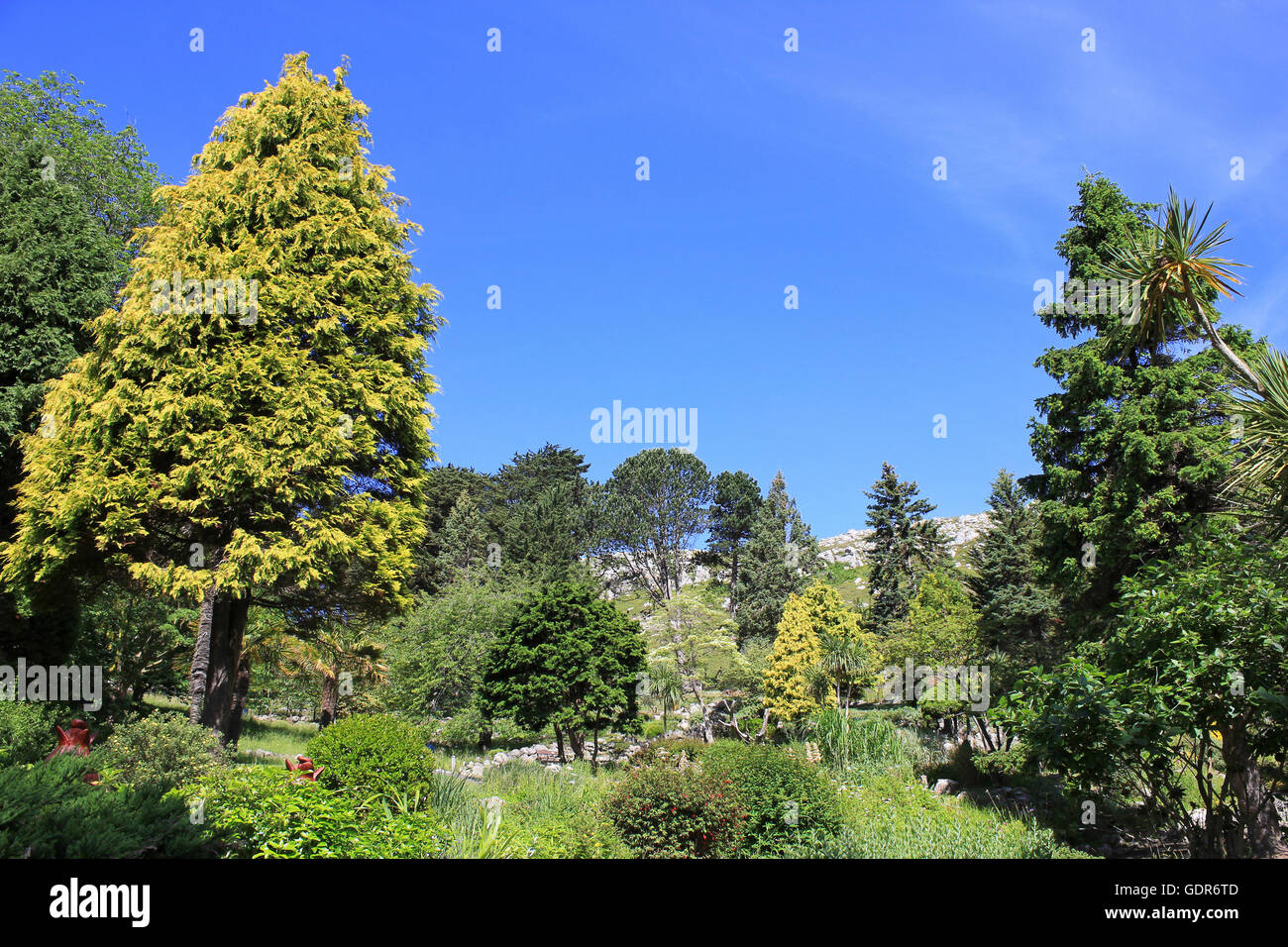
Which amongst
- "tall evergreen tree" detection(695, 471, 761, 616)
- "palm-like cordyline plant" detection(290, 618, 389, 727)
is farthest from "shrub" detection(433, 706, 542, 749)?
"tall evergreen tree" detection(695, 471, 761, 616)

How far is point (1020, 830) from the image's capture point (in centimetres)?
1100

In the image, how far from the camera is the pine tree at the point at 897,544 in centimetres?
4597

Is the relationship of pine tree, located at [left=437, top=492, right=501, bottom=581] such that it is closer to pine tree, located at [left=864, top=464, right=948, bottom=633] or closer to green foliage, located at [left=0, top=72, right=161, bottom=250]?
pine tree, located at [left=864, top=464, right=948, bottom=633]

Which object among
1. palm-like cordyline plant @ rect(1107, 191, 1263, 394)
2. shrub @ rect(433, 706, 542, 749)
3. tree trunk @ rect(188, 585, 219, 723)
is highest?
palm-like cordyline plant @ rect(1107, 191, 1263, 394)

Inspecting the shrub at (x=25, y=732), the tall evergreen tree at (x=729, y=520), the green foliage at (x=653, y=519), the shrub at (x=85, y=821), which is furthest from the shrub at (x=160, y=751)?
the tall evergreen tree at (x=729, y=520)

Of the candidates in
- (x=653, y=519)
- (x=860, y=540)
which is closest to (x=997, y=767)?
(x=653, y=519)

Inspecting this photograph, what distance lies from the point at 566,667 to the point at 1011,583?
2328 centimetres

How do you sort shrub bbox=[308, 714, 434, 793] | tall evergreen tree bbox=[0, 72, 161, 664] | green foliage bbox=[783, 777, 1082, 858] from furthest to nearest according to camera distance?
tall evergreen tree bbox=[0, 72, 161, 664]
shrub bbox=[308, 714, 434, 793]
green foliage bbox=[783, 777, 1082, 858]

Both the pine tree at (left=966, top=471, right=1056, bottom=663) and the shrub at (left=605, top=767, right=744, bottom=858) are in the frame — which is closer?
the shrub at (left=605, top=767, right=744, bottom=858)

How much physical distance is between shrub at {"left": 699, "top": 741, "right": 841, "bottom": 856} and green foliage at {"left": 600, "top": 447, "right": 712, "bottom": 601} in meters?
46.8

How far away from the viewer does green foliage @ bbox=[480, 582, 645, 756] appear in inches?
856

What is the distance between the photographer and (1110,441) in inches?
703

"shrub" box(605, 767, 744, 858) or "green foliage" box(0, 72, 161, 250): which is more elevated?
"green foliage" box(0, 72, 161, 250)
